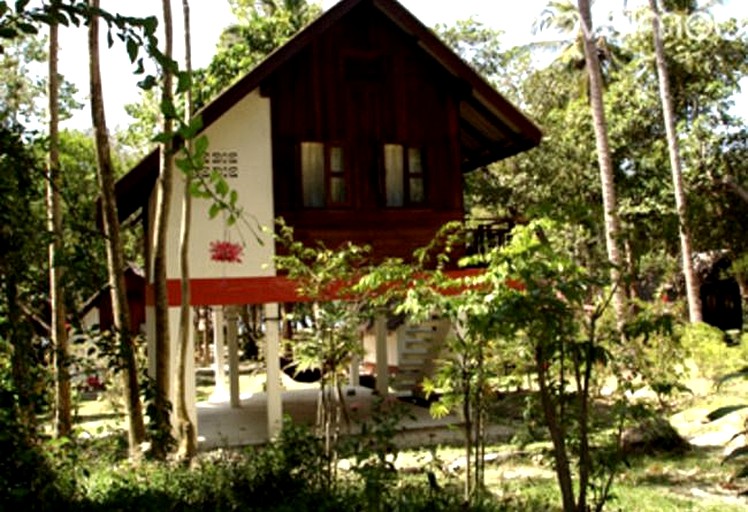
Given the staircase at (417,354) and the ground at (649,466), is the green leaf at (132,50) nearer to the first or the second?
the ground at (649,466)

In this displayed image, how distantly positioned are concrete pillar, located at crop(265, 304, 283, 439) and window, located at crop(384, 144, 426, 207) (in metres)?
2.68

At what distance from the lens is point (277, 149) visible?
12.7 meters

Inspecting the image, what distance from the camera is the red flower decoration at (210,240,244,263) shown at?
12.0m

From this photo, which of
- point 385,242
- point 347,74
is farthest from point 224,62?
point 385,242

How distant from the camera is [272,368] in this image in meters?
12.4

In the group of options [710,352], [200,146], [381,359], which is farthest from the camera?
[381,359]

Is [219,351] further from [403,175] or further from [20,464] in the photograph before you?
[20,464]

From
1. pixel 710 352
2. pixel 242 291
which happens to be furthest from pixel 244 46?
pixel 710 352

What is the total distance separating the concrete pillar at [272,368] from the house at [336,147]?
0.02 meters

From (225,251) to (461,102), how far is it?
5.23 metres

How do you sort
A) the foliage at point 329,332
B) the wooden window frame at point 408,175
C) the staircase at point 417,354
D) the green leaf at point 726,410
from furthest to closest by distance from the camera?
the staircase at point 417,354 → the wooden window frame at point 408,175 → the foliage at point 329,332 → the green leaf at point 726,410

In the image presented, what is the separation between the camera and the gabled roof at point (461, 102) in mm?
11625

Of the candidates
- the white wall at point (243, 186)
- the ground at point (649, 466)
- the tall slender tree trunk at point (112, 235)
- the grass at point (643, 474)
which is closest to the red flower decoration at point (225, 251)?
the white wall at point (243, 186)

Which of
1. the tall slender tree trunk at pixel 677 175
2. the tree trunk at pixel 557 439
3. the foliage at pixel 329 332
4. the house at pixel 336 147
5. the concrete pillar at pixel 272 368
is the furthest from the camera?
the tall slender tree trunk at pixel 677 175
